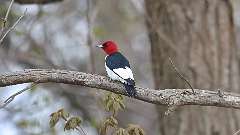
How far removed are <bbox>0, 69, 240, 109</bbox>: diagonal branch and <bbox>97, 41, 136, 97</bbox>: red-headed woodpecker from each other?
46 millimetres

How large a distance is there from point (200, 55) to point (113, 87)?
7.65ft

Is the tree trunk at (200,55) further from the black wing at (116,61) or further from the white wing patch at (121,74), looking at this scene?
the white wing patch at (121,74)

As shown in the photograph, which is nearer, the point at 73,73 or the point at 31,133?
the point at 73,73

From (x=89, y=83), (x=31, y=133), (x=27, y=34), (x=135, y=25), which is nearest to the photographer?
(x=89, y=83)

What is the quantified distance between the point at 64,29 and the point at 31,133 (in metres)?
3.65

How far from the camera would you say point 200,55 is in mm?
5941

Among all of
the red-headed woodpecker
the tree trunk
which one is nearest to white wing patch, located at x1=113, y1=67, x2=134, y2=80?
the red-headed woodpecker

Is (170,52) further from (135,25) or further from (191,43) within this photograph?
(135,25)

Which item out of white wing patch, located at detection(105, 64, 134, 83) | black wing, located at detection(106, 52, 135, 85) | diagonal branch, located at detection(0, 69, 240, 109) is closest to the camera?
diagonal branch, located at detection(0, 69, 240, 109)

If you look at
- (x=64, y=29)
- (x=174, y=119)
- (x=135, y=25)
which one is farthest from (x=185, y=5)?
(x=135, y=25)

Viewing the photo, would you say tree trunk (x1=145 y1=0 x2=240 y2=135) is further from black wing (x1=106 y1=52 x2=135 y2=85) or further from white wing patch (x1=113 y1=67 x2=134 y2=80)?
white wing patch (x1=113 y1=67 x2=134 y2=80)

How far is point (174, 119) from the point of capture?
5988mm

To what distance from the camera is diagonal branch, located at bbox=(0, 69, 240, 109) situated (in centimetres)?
361

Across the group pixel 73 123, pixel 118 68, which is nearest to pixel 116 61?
pixel 118 68
